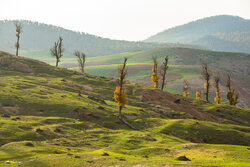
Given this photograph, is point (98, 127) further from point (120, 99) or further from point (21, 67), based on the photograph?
point (21, 67)

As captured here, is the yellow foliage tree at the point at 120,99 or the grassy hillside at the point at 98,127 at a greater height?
the yellow foliage tree at the point at 120,99

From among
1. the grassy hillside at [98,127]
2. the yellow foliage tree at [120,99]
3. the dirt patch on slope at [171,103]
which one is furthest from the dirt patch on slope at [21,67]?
the yellow foliage tree at [120,99]

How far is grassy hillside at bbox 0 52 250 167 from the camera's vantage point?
38503 millimetres

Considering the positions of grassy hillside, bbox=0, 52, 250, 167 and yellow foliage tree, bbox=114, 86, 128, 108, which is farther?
yellow foliage tree, bbox=114, 86, 128, 108

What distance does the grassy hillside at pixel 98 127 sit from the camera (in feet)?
126

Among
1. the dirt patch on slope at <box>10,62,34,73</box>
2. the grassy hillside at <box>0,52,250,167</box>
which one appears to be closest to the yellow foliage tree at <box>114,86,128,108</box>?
the grassy hillside at <box>0,52,250,167</box>

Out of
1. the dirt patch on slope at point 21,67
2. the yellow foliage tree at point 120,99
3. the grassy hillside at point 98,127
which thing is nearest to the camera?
the grassy hillside at point 98,127

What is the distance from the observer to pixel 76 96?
91125 mm

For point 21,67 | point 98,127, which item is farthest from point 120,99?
point 21,67

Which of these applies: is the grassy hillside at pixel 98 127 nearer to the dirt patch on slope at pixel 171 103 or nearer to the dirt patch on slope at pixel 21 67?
the dirt patch on slope at pixel 171 103

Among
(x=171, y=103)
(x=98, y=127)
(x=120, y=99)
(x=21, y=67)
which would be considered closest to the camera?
(x=98, y=127)

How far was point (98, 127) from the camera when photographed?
66.8m

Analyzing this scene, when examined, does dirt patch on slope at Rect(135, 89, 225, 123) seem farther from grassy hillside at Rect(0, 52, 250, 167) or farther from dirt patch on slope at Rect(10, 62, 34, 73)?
dirt patch on slope at Rect(10, 62, 34, 73)

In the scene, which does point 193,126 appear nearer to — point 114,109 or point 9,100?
point 114,109
